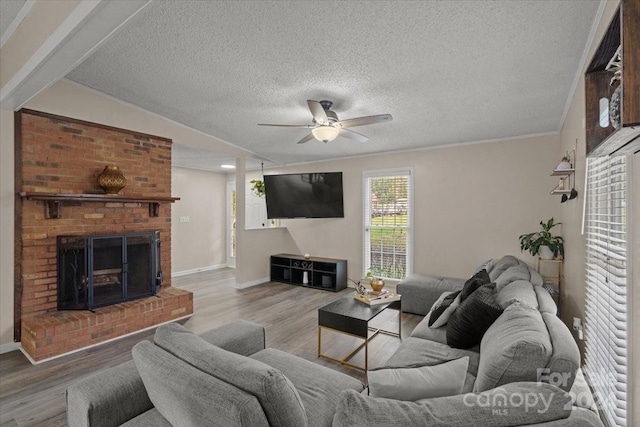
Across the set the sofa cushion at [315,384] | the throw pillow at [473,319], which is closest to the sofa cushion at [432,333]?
the throw pillow at [473,319]

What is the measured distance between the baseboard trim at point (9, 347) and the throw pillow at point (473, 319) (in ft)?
13.5

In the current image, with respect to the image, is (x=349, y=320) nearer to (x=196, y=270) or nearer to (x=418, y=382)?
(x=418, y=382)

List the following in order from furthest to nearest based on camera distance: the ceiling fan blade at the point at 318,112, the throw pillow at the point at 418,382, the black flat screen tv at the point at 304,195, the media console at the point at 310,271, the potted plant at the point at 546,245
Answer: the black flat screen tv at the point at 304,195
the media console at the point at 310,271
the potted plant at the point at 546,245
the ceiling fan blade at the point at 318,112
the throw pillow at the point at 418,382

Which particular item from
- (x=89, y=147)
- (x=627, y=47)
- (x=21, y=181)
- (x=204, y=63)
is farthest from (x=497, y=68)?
(x=21, y=181)

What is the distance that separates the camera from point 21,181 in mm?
3123

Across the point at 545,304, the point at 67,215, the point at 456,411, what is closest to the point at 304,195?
the point at 67,215

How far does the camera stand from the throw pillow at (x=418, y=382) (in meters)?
1.20

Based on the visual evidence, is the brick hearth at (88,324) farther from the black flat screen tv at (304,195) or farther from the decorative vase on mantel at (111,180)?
the black flat screen tv at (304,195)

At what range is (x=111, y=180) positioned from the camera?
3580mm

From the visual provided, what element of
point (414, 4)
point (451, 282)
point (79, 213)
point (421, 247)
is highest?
point (414, 4)

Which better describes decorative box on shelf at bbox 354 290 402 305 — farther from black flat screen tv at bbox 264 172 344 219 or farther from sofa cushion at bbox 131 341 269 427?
black flat screen tv at bbox 264 172 344 219

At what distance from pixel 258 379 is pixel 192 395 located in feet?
0.74

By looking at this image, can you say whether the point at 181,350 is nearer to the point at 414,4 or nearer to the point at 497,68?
the point at 414,4

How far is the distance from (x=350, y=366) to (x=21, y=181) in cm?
374
